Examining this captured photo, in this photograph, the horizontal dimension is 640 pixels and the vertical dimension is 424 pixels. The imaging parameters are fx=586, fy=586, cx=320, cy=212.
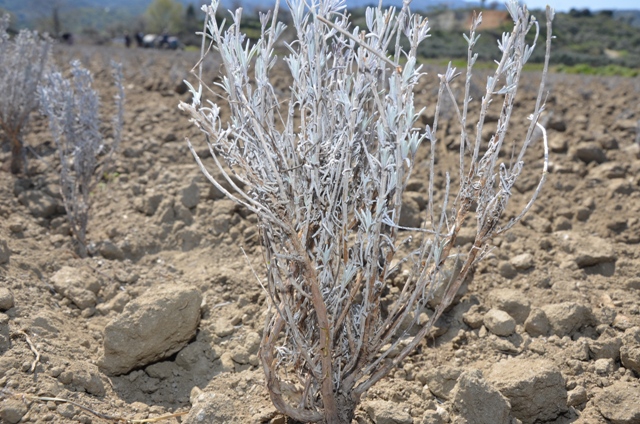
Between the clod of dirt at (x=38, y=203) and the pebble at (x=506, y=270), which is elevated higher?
the pebble at (x=506, y=270)

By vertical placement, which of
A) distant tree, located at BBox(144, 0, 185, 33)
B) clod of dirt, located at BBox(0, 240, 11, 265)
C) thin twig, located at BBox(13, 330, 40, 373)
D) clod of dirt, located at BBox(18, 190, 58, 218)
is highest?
clod of dirt, located at BBox(0, 240, 11, 265)

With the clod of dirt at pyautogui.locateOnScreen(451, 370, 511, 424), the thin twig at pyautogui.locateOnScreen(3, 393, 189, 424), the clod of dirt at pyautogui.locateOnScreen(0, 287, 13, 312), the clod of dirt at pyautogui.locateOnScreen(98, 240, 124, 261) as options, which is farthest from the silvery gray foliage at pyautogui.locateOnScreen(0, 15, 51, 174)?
the clod of dirt at pyautogui.locateOnScreen(451, 370, 511, 424)

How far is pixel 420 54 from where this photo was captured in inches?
980

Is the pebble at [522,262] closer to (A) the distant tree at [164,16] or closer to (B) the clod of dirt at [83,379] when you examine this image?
(B) the clod of dirt at [83,379]

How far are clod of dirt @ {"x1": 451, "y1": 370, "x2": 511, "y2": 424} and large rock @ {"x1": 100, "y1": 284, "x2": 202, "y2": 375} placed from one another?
115 centimetres

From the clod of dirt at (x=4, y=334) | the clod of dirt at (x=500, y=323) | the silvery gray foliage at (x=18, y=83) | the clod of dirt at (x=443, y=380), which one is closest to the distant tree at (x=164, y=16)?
the silvery gray foliage at (x=18, y=83)

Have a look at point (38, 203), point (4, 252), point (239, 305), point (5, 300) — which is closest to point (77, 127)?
point (38, 203)

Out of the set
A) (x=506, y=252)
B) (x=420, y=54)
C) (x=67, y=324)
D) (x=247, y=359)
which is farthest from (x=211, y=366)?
(x=420, y=54)

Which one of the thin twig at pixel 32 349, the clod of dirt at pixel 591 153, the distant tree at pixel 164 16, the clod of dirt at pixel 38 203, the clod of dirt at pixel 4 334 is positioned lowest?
the distant tree at pixel 164 16

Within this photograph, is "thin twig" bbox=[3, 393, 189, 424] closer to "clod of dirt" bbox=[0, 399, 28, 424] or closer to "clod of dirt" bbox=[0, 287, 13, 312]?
"clod of dirt" bbox=[0, 399, 28, 424]

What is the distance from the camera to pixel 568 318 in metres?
2.55

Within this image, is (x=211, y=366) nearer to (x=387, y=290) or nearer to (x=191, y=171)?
(x=387, y=290)

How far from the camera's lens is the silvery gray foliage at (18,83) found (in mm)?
4176

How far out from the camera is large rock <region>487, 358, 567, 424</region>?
217cm
